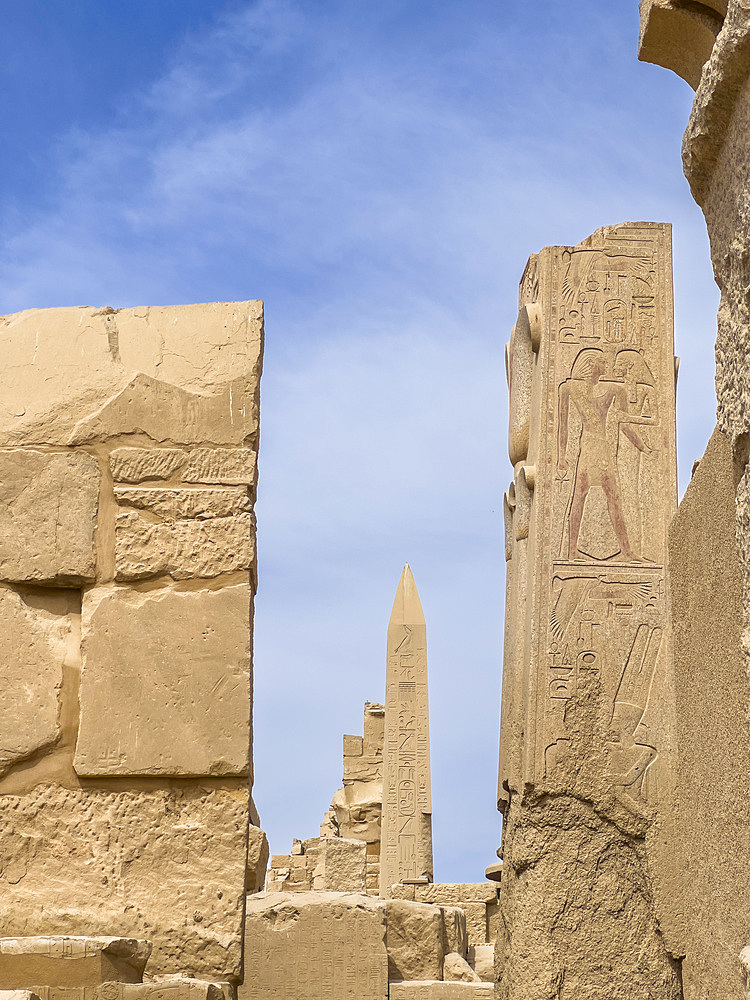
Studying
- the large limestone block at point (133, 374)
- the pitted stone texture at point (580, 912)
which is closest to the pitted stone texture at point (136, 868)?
the large limestone block at point (133, 374)

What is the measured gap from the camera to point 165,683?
108 inches

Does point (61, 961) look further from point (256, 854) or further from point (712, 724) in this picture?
point (256, 854)

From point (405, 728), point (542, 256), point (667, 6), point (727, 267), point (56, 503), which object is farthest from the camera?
point (405, 728)

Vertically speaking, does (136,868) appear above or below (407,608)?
below

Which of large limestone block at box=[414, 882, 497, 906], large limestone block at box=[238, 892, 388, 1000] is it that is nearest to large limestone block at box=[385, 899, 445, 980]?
large limestone block at box=[238, 892, 388, 1000]

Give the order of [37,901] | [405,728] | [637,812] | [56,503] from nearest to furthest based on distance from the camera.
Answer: [37,901] < [56,503] < [637,812] < [405,728]

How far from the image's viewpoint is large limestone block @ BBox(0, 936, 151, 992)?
243 cm

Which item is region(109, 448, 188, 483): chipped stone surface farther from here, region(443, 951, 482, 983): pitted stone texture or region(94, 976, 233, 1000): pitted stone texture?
region(443, 951, 482, 983): pitted stone texture

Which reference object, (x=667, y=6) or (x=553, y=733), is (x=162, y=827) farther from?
(x=553, y=733)

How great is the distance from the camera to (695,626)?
12.8 ft

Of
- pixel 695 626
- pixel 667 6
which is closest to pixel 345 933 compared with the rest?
pixel 695 626

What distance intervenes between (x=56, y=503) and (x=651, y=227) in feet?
13.1

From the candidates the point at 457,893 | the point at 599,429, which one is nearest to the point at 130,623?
the point at 599,429

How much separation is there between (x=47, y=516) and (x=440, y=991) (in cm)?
502
